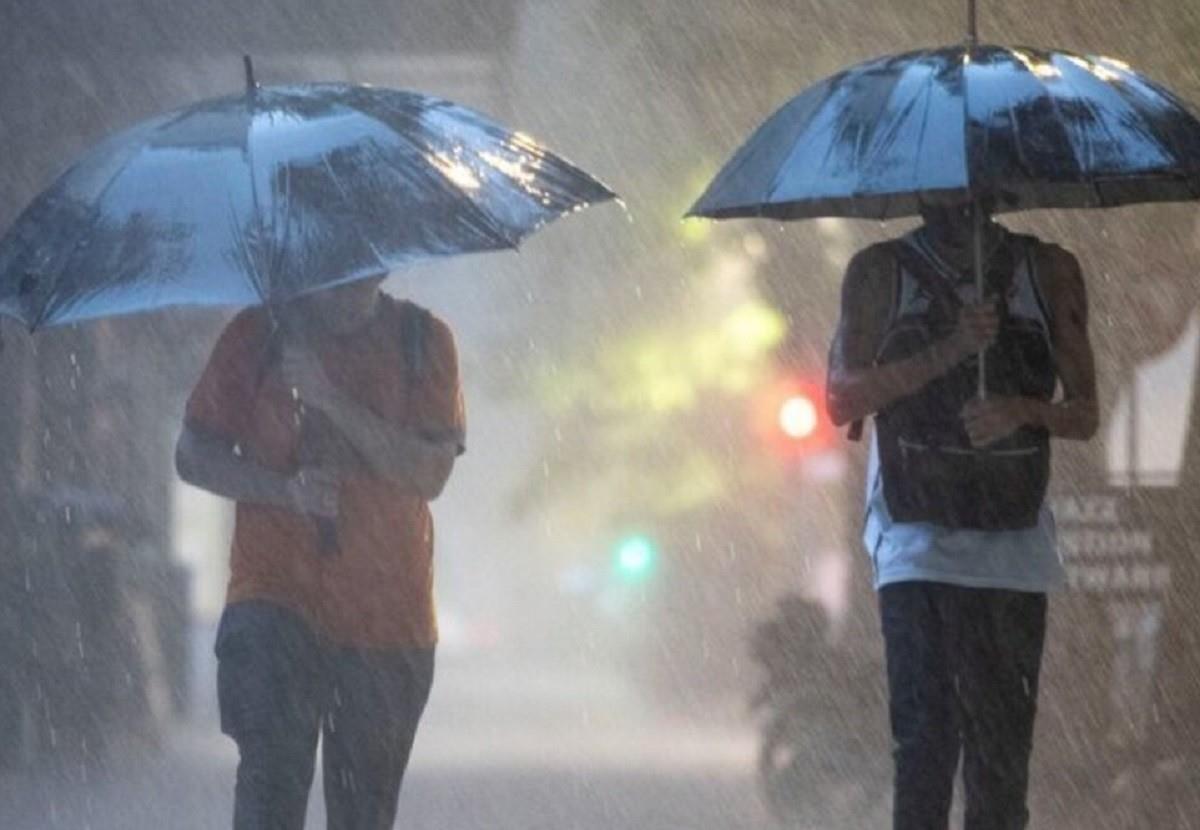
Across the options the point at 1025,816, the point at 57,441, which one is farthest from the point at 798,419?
the point at 1025,816

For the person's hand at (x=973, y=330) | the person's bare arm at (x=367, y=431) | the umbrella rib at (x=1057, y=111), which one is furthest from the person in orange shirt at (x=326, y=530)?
the umbrella rib at (x=1057, y=111)

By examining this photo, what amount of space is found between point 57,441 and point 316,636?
696 cm

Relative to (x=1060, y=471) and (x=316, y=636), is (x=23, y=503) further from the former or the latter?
(x=316, y=636)

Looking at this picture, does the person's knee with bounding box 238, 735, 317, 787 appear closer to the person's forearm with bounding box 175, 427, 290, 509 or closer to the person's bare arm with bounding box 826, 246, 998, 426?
the person's forearm with bounding box 175, 427, 290, 509

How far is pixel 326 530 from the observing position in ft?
21.2

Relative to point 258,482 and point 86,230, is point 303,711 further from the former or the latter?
point 86,230

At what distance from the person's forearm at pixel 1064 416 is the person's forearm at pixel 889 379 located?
6.7 inches

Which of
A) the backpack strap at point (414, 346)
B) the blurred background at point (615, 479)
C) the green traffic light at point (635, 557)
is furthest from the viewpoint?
the green traffic light at point (635, 557)

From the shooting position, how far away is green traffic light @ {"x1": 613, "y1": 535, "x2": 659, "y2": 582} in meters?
15.3

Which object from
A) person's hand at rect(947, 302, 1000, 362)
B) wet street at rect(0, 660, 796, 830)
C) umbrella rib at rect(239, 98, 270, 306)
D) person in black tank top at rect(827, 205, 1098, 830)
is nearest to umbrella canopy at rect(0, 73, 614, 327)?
umbrella rib at rect(239, 98, 270, 306)

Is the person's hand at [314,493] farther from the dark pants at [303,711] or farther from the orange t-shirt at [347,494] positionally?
the dark pants at [303,711]

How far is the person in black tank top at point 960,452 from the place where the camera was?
6484mm

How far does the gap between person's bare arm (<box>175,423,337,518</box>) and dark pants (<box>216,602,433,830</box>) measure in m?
0.20

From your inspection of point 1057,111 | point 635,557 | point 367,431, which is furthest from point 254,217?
point 635,557
